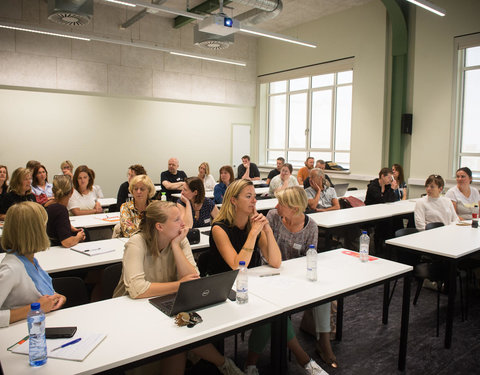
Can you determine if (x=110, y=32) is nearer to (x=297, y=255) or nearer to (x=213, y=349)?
(x=297, y=255)

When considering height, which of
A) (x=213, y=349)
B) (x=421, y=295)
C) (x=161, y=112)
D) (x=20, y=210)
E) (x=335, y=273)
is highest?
(x=161, y=112)

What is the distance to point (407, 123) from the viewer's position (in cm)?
801

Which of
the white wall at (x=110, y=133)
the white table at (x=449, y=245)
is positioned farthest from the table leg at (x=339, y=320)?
the white wall at (x=110, y=133)

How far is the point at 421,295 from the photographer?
4223 mm

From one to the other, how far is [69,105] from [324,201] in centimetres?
633

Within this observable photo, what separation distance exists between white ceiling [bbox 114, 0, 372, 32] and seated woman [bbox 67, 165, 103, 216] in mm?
5091

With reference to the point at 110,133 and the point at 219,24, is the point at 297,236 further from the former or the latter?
the point at 110,133

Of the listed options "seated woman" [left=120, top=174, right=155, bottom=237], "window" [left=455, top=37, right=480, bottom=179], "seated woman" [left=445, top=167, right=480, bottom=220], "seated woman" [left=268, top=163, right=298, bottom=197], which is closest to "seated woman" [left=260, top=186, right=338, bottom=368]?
"seated woman" [left=120, top=174, right=155, bottom=237]

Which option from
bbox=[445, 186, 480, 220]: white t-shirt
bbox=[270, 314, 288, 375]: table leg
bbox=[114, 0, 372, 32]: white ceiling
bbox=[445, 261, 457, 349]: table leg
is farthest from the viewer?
bbox=[114, 0, 372, 32]: white ceiling

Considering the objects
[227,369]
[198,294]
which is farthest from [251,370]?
[198,294]

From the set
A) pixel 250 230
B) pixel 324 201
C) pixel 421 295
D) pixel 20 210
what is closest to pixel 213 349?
pixel 250 230

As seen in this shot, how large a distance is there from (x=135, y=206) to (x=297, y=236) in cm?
163

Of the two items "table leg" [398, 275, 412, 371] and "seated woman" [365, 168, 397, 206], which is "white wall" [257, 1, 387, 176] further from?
"table leg" [398, 275, 412, 371]

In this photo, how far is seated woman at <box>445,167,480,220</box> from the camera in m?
5.34
